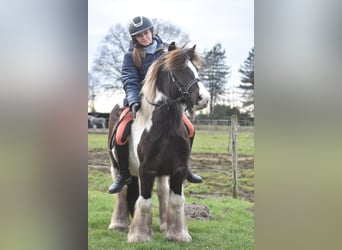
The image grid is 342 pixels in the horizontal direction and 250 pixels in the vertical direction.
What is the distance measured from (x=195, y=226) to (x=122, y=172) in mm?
443

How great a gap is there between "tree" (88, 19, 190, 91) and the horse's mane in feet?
0.18

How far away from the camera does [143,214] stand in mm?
2123

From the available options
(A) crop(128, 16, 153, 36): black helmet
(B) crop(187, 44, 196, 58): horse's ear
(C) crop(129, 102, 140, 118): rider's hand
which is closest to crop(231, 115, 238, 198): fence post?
(B) crop(187, 44, 196, 58): horse's ear

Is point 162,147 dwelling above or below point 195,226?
above

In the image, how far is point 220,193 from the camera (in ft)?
7.01

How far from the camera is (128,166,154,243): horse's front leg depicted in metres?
2.11

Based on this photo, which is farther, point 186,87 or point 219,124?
point 219,124

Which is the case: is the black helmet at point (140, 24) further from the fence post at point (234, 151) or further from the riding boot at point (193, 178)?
the riding boot at point (193, 178)

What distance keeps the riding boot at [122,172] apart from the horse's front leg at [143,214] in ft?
0.27

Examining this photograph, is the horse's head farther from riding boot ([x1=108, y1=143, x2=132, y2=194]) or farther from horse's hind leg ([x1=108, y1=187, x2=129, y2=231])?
horse's hind leg ([x1=108, y1=187, x2=129, y2=231])

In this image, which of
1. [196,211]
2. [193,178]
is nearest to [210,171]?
[193,178]

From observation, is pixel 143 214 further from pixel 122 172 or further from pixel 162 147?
pixel 162 147
